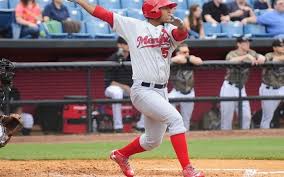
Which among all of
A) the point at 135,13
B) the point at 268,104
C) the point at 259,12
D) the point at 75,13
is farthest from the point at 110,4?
the point at 268,104

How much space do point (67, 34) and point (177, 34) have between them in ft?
20.1

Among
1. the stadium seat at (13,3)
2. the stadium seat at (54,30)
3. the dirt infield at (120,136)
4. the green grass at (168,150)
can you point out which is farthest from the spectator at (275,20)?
the stadium seat at (13,3)

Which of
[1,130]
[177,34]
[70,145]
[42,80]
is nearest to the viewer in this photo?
[177,34]

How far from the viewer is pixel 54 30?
41.5 ft

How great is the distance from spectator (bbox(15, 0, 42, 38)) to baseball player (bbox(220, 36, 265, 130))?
3.23 metres

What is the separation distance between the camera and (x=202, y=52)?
43.9 ft

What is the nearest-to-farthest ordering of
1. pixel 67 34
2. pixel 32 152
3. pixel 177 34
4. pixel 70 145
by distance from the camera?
pixel 177 34
pixel 32 152
pixel 70 145
pixel 67 34

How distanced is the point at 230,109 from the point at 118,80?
1.89 meters

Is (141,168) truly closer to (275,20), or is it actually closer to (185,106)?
(185,106)

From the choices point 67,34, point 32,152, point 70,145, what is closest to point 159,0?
point 32,152

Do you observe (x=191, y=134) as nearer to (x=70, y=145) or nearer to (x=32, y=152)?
(x=70, y=145)

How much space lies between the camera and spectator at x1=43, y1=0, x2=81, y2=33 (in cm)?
1267

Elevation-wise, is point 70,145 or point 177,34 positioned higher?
point 177,34

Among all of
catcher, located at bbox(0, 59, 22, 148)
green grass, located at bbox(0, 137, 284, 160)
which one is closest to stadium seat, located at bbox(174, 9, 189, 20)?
green grass, located at bbox(0, 137, 284, 160)
